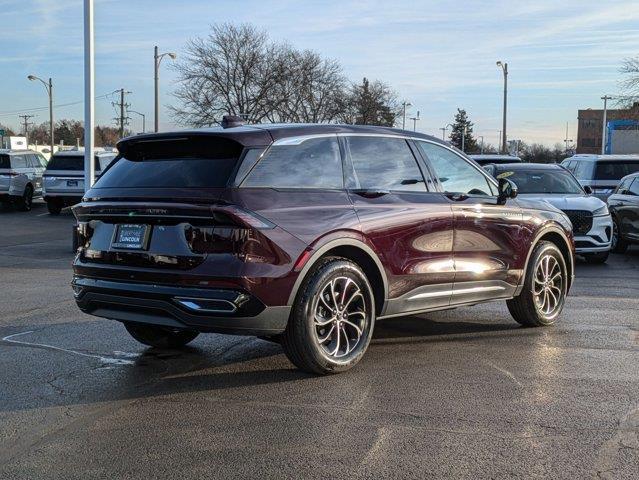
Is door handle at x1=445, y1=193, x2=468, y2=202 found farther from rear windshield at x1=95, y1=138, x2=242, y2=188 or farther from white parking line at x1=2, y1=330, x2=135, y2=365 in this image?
white parking line at x1=2, y1=330, x2=135, y2=365

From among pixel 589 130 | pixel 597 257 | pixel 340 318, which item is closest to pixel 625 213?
pixel 597 257

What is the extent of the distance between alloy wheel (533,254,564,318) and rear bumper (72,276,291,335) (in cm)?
312

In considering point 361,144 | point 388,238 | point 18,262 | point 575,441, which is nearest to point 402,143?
point 361,144

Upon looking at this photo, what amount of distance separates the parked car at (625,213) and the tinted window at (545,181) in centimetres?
125

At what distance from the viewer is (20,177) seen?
2425 centimetres

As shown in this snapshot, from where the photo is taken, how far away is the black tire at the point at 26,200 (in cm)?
2453

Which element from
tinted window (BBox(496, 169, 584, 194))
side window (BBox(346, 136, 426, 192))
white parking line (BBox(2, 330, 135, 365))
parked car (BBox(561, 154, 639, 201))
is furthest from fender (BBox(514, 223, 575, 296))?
parked car (BBox(561, 154, 639, 201))

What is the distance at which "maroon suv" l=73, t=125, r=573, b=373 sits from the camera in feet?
15.5

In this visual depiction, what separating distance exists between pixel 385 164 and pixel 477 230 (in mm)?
1107

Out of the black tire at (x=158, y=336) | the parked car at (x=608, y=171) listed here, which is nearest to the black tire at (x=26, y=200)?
the parked car at (x=608, y=171)

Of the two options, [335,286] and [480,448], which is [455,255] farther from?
[480,448]

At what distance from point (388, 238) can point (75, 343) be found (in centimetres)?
289

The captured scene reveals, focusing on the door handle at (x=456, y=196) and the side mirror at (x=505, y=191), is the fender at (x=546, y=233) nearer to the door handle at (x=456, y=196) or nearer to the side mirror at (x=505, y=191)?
the side mirror at (x=505, y=191)

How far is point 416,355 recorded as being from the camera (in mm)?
5930
